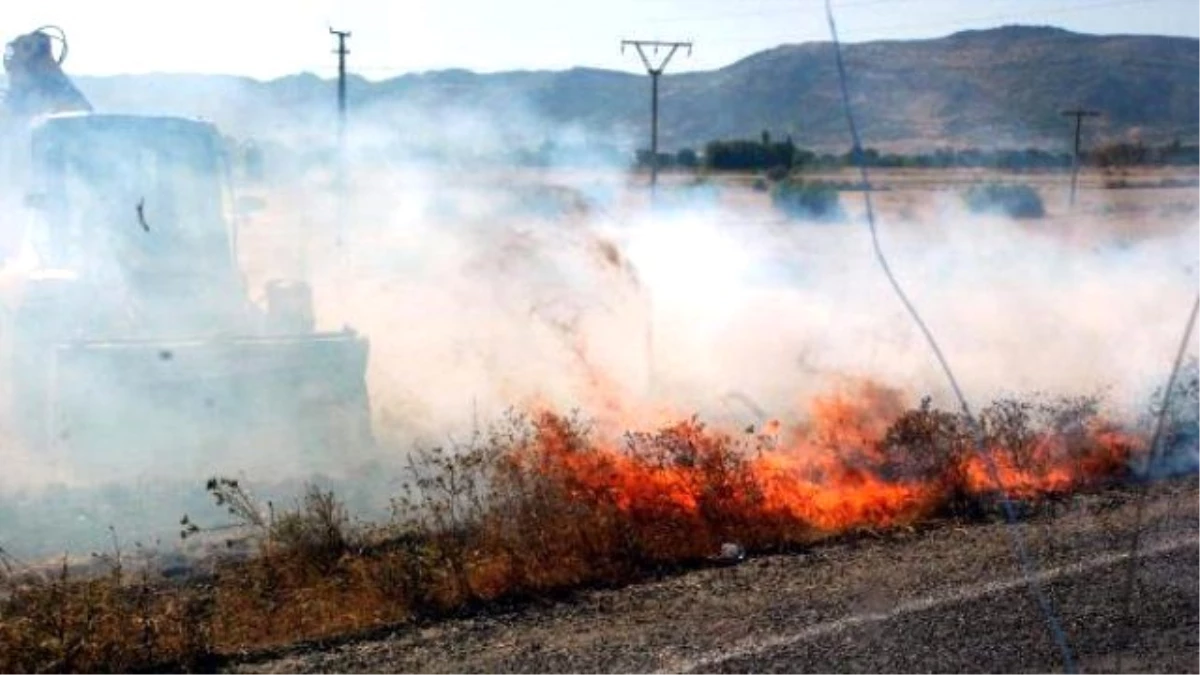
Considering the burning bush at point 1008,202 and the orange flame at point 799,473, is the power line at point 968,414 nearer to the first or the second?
the orange flame at point 799,473

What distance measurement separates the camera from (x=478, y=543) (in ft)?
27.8

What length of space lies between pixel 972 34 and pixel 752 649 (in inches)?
4661

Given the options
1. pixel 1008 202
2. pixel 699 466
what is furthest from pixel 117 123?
pixel 1008 202

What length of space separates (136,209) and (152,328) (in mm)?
1140

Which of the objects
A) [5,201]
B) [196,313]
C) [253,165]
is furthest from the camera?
[253,165]

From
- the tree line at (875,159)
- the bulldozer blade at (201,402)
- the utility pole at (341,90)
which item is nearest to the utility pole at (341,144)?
the utility pole at (341,90)

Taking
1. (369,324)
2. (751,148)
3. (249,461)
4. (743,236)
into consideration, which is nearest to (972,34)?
(751,148)

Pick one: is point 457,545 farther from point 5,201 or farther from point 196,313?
point 5,201

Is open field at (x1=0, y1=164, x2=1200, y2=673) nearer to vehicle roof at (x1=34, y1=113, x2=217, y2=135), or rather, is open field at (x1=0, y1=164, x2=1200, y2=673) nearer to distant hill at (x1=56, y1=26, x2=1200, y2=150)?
vehicle roof at (x1=34, y1=113, x2=217, y2=135)

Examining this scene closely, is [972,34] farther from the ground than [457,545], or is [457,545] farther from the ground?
[972,34]

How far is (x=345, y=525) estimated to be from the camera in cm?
945

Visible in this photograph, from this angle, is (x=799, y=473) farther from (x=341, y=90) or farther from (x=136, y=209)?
(x=341, y=90)

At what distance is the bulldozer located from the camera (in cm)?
1139

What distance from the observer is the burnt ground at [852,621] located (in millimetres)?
6520
